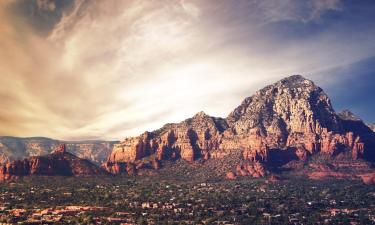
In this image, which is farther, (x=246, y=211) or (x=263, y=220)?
(x=246, y=211)

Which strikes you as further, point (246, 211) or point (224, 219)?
point (246, 211)

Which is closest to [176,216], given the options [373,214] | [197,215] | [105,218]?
[197,215]

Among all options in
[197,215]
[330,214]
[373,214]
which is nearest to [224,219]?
[197,215]

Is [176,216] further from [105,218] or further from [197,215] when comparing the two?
[105,218]

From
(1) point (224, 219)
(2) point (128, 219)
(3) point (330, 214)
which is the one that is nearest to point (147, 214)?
(2) point (128, 219)

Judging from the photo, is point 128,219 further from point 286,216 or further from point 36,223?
point 286,216

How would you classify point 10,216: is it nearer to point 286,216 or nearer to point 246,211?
point 246,211

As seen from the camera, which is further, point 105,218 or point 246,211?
point 246,211
